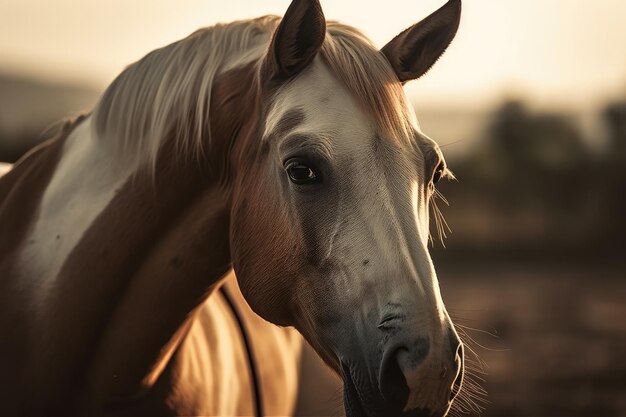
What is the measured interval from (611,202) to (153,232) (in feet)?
51.8

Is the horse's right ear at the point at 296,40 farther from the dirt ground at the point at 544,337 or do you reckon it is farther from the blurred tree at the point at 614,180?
the blurred tree at the point at 614,180

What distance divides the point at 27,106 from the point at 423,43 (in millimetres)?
16156

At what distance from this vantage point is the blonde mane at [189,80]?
6.77ft

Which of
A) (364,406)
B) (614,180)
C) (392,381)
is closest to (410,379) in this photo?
(392,381)

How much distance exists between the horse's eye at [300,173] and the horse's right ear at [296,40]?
0.29 meters

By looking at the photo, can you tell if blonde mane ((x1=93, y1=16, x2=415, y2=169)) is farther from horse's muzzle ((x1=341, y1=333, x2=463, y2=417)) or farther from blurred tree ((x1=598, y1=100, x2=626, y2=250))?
blurred tree ((x1=598, y1=100, x2=626, y2=250))

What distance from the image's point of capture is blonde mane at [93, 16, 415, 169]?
206 cm

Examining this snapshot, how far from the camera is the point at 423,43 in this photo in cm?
225

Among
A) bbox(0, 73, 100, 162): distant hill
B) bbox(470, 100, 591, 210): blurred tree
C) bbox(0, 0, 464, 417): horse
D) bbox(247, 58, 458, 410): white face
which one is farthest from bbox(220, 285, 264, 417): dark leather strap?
bbox(470, 100, 591, 210): blurred tree

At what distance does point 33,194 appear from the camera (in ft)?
7.55

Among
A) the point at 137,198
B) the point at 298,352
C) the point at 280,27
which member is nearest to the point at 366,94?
the point at 280,27

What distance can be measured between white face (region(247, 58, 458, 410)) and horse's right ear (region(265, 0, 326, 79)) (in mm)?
52

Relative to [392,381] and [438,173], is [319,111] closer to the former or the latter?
[438,173]

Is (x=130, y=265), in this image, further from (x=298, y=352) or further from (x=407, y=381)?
(x=298, y=352)
